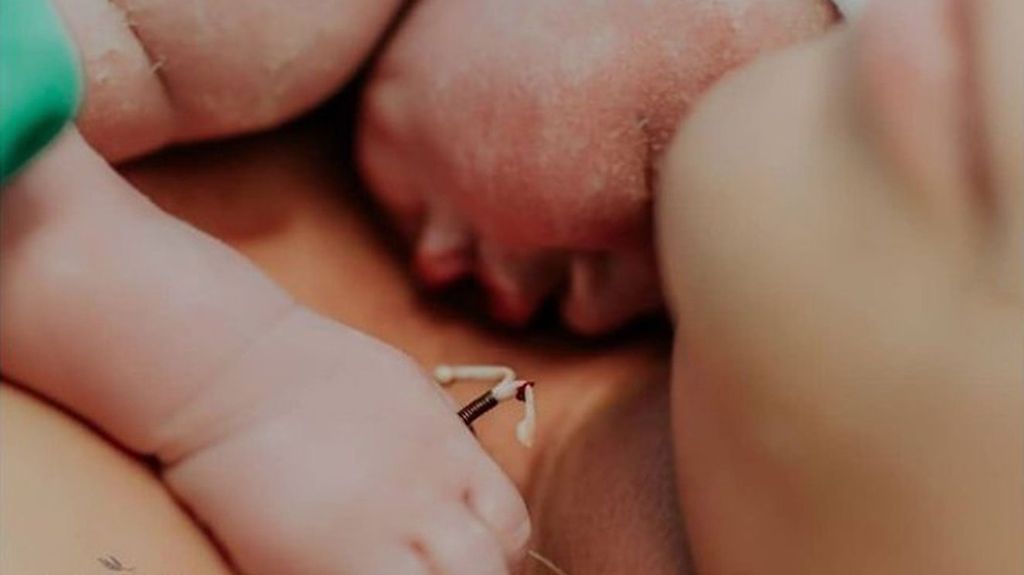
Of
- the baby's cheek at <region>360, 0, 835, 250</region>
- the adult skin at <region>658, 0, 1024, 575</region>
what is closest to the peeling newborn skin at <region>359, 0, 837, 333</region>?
the baby's cheek at <region>360, 0, 835, 250</region>

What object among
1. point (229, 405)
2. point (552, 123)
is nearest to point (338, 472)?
point (229, 405)

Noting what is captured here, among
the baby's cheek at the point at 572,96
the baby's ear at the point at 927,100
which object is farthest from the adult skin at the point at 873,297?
the baby's cheek at the point at 572,96

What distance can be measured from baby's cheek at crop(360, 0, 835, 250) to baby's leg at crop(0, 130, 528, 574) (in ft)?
0.30

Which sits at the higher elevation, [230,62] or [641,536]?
[230,62]

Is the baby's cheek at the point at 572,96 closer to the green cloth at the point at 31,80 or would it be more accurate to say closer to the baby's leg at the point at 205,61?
the baby's leg at the point at 205,61

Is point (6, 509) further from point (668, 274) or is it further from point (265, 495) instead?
point (668, 274)

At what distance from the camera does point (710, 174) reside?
0.50 metres

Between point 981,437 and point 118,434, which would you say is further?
point 118,434

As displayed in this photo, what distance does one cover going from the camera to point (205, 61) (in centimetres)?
62

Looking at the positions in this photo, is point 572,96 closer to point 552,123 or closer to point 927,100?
point 552,123

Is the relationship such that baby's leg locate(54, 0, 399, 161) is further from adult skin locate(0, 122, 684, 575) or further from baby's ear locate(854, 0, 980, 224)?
baby's ear locate(854, 0, 980, 224)

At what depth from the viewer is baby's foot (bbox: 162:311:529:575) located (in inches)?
21.1

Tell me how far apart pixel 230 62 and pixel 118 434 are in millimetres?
147

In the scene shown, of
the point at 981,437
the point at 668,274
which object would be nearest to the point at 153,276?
the point at 668,274
